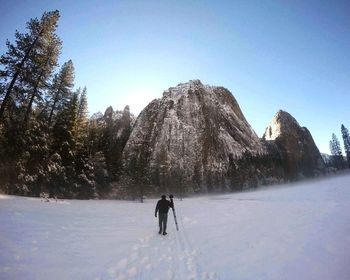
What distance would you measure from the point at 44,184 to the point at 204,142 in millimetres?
35313

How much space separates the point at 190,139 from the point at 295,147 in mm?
30049

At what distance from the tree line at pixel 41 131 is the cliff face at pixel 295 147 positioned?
43396mm

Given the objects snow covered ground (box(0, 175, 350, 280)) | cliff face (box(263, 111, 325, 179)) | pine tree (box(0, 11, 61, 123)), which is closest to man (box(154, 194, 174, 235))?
snow covered ground (box(0, 175, 350, 280))

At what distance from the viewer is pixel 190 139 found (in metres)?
55.9

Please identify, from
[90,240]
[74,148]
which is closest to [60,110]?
[74,148]

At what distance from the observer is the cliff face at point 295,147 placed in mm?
61491

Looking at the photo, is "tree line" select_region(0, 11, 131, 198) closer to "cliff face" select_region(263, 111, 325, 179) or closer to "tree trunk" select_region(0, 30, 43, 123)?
"tree trunk" select_region(0, 30, 43, 123)

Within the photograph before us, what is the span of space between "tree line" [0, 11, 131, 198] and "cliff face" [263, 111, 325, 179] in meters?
43.4

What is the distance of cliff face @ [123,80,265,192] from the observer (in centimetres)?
5016

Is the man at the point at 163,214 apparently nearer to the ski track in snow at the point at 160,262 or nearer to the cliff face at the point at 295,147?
the ski track in snow at the point at 160,262

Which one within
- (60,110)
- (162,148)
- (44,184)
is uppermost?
(60,110)

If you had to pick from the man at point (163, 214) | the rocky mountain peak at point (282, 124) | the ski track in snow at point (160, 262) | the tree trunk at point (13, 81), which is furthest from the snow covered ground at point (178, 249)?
the rocky mountain peak at point (282, 124)

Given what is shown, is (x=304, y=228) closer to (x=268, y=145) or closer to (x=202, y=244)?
(x=202, y=244)

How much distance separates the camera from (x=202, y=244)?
34.0 ft
